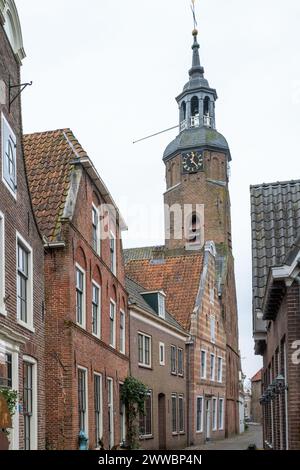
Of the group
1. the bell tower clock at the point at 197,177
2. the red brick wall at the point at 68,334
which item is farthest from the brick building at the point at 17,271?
the bell tower clock at the point at 197,177

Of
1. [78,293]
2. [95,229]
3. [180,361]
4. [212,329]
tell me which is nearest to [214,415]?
[212,329]

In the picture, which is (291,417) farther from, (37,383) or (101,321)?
(101,321)

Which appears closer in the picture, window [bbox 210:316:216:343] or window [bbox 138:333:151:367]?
window [bbox 138:333:151:367]

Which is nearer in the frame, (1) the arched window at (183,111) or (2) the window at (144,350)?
(2) the window at (144,350)

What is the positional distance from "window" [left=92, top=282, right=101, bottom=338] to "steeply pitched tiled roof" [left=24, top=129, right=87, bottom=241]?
123 inches

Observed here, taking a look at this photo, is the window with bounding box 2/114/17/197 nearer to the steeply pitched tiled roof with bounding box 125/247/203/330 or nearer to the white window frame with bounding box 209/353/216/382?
the steeply pitched tiled roof with bounding box 125/247/203/330

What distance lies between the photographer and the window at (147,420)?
94.8ft

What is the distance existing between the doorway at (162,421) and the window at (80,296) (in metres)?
12.7

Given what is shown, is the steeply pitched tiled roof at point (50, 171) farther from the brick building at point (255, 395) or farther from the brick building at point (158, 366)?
the brick building at point (255, 395)

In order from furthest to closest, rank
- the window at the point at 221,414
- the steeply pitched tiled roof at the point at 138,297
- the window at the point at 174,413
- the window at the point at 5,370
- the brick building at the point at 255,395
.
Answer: the brick building at the point at 255,395 < the window at the point at 221,414 < the window at the point at 174,413 < the steeply pitched tiled roof at the point at 138,297 < the window at the point at 5,370

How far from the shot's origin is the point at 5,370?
1402cm

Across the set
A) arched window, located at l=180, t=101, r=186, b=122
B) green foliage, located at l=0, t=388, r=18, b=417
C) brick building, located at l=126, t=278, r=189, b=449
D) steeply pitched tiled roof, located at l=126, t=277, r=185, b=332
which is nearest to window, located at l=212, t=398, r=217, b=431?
brick building, located at l=126, t=278, r=189, b=449

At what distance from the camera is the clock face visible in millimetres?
62656

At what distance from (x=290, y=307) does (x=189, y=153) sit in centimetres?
5126
